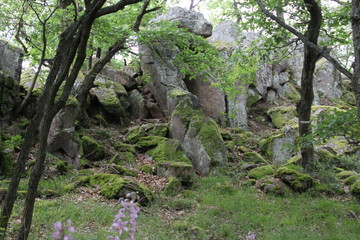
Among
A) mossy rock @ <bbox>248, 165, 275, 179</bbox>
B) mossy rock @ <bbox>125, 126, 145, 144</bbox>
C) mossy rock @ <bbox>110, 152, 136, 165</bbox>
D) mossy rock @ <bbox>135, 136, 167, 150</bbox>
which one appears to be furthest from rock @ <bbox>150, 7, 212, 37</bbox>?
mossy rock @ <bbox>248, 165, 275, 179</bbox>

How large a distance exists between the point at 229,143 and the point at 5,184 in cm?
933

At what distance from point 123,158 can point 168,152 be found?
172 centimetres

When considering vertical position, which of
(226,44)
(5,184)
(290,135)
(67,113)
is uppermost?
(226,44)

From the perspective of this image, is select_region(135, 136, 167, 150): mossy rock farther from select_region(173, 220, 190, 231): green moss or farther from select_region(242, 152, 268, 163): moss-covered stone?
select_region(173, 220, 190, 231): green moss

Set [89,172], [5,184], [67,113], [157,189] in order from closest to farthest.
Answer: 1. [5,184]
2. [157,189]
3. [89,172]
4. [67,113]

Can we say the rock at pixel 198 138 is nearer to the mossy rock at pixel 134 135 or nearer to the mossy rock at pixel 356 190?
the mossy rock at pixel 134 135

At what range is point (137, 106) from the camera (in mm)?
16094

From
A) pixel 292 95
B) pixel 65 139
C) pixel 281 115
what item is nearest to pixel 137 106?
pixel 65 139

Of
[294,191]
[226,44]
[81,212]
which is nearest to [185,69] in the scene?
[294,191]

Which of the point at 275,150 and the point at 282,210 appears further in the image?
the point at 275,150

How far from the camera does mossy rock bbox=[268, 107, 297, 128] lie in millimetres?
18312

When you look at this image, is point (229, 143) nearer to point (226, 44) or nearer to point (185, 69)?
point (185, 69)

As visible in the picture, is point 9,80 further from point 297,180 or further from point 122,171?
point 297,180

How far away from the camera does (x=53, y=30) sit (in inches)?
351
